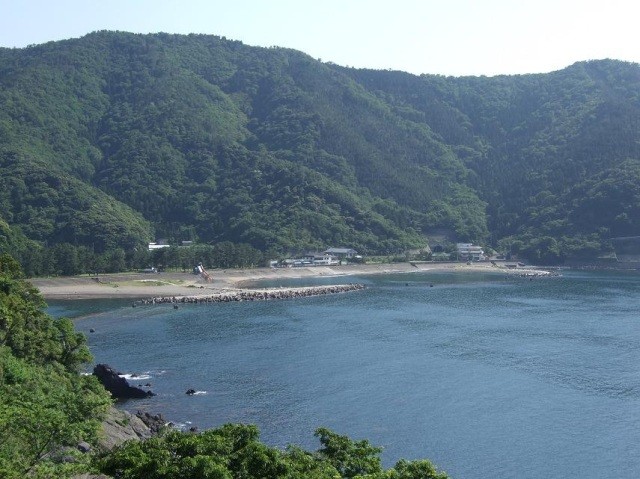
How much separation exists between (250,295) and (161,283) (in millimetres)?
13363

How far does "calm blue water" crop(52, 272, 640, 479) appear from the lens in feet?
99.0

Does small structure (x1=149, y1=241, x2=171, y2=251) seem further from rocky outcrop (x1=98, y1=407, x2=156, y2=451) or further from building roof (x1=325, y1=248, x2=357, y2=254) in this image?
rocky outcrop (x1=98, y1=407, x2=156, y2=451)

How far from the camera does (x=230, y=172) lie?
508 ft

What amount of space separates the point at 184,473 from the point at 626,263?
119096 mm

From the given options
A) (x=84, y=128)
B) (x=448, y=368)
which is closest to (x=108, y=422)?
(x=448, y=368)

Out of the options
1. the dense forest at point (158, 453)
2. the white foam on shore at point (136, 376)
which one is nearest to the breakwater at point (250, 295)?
the white foam on shore at point (136, 376)

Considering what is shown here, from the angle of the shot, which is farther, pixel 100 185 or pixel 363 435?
pixel 100 185

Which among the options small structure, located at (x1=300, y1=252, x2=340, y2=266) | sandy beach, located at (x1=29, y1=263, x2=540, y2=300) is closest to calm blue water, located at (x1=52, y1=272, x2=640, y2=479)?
sandy beach, located at (x1=29, y1=263, x2=540, y2=300)

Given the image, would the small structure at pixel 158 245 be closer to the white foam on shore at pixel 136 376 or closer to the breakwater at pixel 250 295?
Answer: the breakwater at pixel 250 295

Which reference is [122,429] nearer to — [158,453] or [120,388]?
[120,388]

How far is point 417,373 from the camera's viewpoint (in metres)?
42.4

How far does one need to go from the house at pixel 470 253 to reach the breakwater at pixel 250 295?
4954cm

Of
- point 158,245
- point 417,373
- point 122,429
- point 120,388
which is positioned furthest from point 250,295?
point 122,429

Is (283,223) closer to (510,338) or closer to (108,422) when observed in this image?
(510,338)
